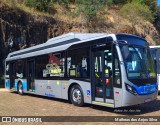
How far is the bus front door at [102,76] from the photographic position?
34.6ft

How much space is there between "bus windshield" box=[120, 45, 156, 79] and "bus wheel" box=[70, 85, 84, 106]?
263 cm

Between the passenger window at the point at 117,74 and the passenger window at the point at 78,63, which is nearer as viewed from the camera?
the passenger window at the point at 117,74

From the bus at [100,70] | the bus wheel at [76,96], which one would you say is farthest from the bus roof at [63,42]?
the bus wheel at [76,96]

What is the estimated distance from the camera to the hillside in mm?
28938

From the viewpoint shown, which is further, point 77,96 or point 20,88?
point 20,88

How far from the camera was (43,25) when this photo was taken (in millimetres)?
32625

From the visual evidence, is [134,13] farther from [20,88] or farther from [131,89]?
[131,89]

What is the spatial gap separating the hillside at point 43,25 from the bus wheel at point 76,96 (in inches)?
681

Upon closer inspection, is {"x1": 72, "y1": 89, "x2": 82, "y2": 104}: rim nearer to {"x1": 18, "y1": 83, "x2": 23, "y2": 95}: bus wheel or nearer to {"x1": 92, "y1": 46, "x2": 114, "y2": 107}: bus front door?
{"x1": 92, "y1": 46, "x2": 114, "y2": 107}: bus front door

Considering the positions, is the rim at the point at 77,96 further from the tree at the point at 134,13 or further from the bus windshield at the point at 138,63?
the tree at the point at 134,13

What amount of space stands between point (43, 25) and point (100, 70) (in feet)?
73.9

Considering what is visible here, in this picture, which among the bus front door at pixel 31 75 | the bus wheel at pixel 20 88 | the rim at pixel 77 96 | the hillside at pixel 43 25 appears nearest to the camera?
the rim at pixel 77 96

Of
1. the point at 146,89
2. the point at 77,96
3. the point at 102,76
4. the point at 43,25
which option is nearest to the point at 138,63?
the point at 146,89

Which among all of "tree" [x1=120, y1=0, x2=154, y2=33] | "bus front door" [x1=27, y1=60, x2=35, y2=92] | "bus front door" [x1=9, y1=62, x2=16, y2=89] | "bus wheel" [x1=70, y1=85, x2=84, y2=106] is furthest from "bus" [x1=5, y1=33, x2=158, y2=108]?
"tree" [x1=120, y1=0, x2=154, y2=33]
